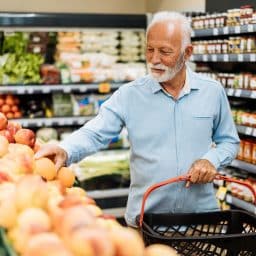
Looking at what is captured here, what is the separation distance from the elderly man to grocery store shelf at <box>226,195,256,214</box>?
2.29 m

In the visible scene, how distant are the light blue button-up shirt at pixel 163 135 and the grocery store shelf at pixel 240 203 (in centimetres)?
228

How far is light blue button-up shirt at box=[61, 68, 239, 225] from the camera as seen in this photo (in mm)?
2484

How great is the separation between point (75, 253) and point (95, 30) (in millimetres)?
4892

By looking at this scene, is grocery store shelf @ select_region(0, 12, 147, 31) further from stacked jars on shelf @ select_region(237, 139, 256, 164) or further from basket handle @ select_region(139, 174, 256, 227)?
basket handle @ select_region(139, 174, 256, 227)

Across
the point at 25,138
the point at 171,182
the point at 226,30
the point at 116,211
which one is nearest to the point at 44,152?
the point at 25,138

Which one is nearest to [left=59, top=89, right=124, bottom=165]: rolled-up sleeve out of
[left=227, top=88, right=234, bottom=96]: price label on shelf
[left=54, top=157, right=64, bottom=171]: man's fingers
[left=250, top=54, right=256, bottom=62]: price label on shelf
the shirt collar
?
the shirt collar

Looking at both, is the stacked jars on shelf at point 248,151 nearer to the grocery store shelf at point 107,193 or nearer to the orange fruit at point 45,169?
the grocery store shelf at point 107,193

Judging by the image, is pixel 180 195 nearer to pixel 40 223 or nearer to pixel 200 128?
pixel 200 128

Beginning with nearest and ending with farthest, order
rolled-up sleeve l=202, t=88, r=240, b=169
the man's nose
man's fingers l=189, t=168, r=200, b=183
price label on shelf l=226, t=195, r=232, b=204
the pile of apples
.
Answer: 1. the pile of apples
2. man's fingers l=189, t=168, r=200, b=183
3. the man's nose
4. rolled-up sleeve l=202, t=88, r=240, b=169
5. price label on shelf l=226, t=195, r=232, b=204

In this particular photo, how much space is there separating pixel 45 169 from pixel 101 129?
707 millimetres

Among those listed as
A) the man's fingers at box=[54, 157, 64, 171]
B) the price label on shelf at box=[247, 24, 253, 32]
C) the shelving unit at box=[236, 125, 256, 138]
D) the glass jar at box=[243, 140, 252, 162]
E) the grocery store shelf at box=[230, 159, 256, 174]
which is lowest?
the grocery store shelf at box=[230, 159, 256, 174]

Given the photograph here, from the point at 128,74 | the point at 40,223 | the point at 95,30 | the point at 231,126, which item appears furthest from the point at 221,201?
the point at 40,223

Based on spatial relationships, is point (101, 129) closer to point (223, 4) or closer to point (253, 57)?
point (253, 57)

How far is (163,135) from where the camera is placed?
2504 mm
